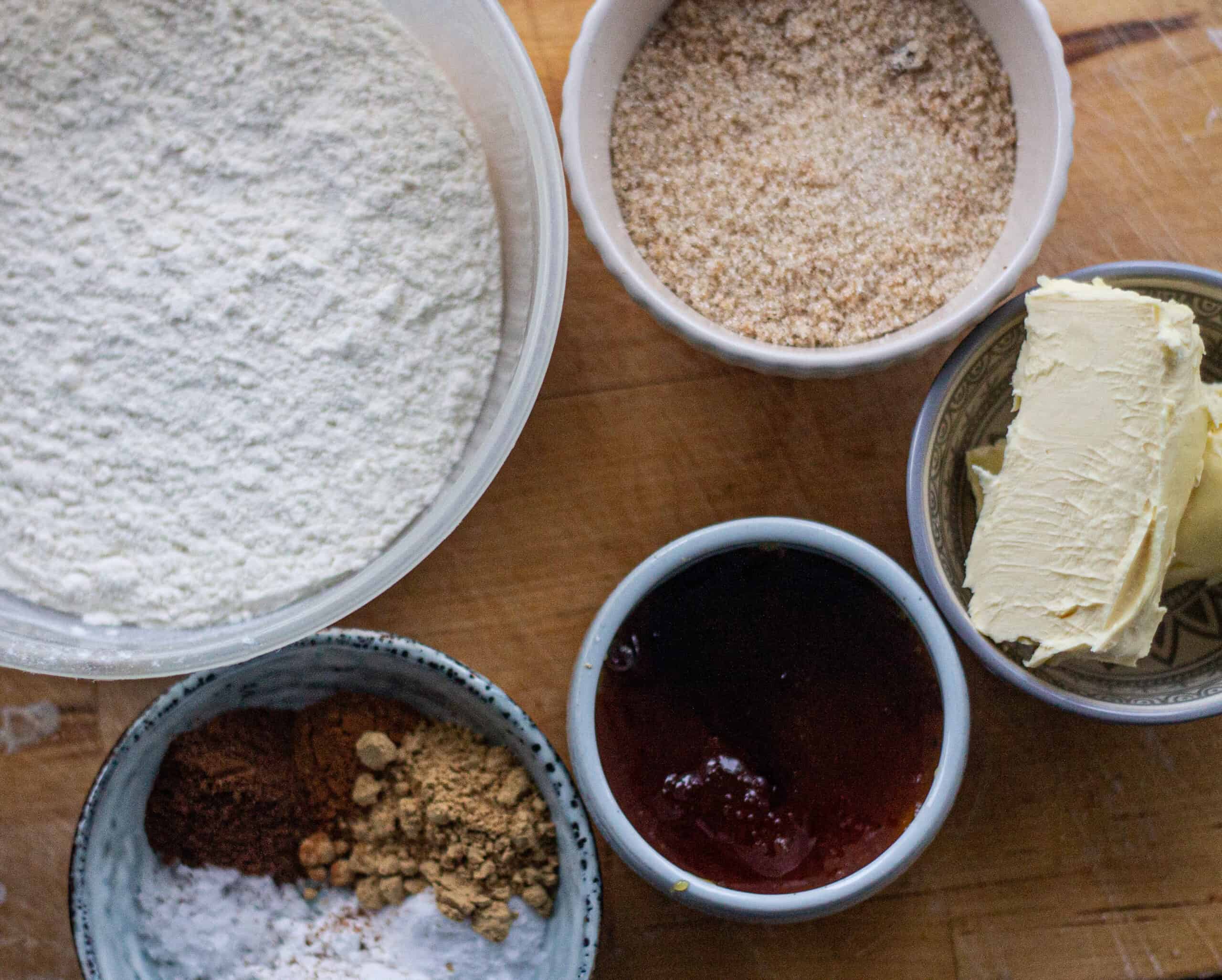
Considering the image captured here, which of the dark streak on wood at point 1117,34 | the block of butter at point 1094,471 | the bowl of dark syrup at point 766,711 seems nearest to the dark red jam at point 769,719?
the bowl of dark syrup at point 766,711

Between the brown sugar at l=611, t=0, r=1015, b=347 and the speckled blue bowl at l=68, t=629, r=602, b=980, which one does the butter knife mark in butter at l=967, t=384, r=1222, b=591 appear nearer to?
the brown sugar at l=611, t=0, r=1015, b=347

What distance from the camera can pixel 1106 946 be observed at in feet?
3.10

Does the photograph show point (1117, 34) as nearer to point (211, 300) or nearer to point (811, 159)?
point (811, 159)

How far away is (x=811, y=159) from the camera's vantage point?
876 mm

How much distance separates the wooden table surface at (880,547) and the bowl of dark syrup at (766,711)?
125 millimetres

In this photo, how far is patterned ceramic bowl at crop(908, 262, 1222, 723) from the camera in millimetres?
815

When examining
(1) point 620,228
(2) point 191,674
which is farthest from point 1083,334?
(2) point 191,674

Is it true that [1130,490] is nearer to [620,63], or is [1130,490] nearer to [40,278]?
[620,63]

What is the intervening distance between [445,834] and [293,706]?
19 centimetres

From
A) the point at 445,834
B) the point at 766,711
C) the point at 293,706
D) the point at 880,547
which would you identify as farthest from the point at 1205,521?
the point at 293,706

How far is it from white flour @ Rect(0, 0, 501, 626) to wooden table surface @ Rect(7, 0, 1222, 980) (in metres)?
0.13

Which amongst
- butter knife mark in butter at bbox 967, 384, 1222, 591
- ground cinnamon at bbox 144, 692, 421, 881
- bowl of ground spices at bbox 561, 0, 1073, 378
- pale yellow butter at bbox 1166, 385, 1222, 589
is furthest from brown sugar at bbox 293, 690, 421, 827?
pale yellow butter at bbox 1166, 385, 1222, 589

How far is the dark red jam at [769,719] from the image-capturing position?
32.3 inches

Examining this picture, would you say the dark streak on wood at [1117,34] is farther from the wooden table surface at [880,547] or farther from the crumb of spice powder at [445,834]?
the crumb of spice powder at [445,834]
